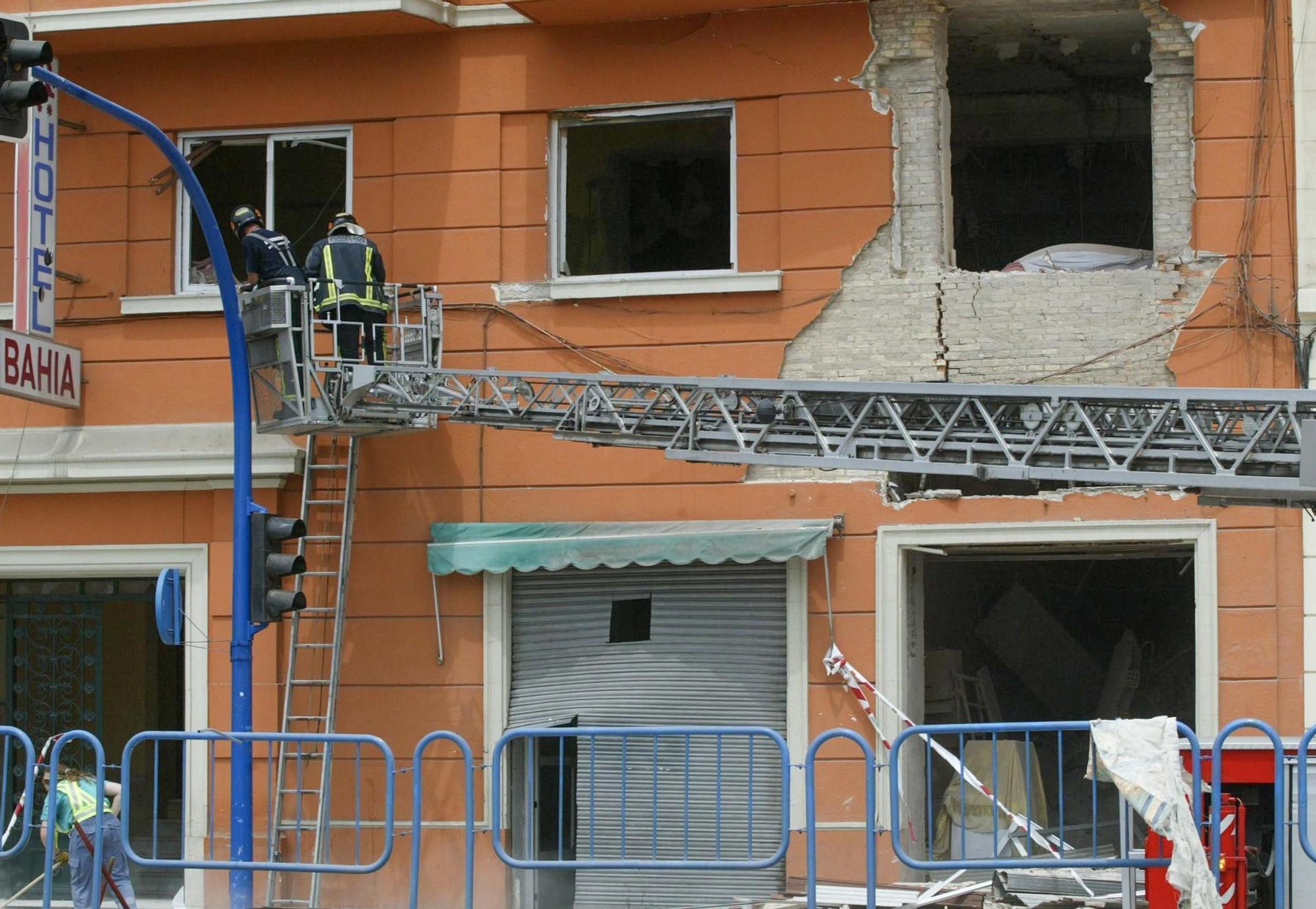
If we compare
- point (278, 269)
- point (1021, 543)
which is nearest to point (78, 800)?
point (278, 269)

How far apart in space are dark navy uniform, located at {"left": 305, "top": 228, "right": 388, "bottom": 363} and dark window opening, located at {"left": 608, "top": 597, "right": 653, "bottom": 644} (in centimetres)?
268

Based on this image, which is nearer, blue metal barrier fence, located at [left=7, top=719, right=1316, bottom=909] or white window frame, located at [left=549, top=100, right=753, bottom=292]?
blue metal barrier fence, located at [left=7, top=719, right=1316, bottom=909]

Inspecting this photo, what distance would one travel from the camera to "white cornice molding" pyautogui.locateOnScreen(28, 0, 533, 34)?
44.5 feet

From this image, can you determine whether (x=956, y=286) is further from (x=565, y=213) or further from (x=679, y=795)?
(x=679, y=795)

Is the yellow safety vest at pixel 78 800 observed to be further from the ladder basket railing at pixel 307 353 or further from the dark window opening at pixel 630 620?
the dark window opening at pixel 630 620

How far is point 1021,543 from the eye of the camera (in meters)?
13.0

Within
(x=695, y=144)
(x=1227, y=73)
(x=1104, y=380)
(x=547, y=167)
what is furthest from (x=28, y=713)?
(x=1227, y=73)

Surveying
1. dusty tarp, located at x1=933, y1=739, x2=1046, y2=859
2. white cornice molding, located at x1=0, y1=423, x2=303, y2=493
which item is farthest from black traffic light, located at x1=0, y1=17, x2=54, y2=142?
dusty tarp, located at x1=933, y1=739, x2=1046, y2=859

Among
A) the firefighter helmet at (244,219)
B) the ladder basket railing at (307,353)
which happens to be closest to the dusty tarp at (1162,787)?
the ladder basket railing at (307,353)

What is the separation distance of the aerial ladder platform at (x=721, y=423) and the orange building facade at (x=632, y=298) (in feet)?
0.96

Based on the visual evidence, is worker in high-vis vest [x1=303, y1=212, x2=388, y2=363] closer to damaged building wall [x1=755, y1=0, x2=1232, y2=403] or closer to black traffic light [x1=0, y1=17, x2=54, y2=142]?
damaged building wall [x1=755, y1=0, x2=1232, y2=403]

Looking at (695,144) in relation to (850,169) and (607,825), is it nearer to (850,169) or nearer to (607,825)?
(850,169)

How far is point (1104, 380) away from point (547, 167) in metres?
4.53

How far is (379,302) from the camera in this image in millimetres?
12758
